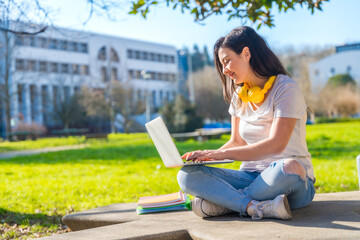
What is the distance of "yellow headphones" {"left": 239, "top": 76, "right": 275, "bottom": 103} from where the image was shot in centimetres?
290

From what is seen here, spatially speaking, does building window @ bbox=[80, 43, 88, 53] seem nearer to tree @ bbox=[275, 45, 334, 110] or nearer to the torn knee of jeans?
tree @ bbox=[275, 45, 334, 110]

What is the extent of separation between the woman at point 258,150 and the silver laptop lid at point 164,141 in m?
0.13

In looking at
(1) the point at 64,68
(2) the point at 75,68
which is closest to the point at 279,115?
(1) the point at 64,68

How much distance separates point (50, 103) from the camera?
44312mm

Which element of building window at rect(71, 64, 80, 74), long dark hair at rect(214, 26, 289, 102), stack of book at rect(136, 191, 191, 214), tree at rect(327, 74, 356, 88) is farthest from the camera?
building window at rect(71, 64, 80, 74)

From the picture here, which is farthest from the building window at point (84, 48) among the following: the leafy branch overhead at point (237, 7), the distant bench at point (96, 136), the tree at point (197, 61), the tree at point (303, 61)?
the leafy branch overhead at point (237, 7)

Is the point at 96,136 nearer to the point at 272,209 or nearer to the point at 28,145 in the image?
the point at 28,145

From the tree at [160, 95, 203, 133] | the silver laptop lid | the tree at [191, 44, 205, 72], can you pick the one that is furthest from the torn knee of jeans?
the tree at [191, 44, 205, 72]

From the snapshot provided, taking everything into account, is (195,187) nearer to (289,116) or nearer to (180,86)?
(289,116)

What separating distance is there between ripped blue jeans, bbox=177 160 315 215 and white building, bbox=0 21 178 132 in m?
31.4

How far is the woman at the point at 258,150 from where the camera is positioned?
2705 millimetres

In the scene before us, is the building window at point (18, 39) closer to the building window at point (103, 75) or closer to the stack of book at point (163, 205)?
the stack of book at point (163, 205)

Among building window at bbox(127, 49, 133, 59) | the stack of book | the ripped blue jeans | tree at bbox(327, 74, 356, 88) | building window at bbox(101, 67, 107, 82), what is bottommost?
the stack of book

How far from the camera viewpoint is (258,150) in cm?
274
